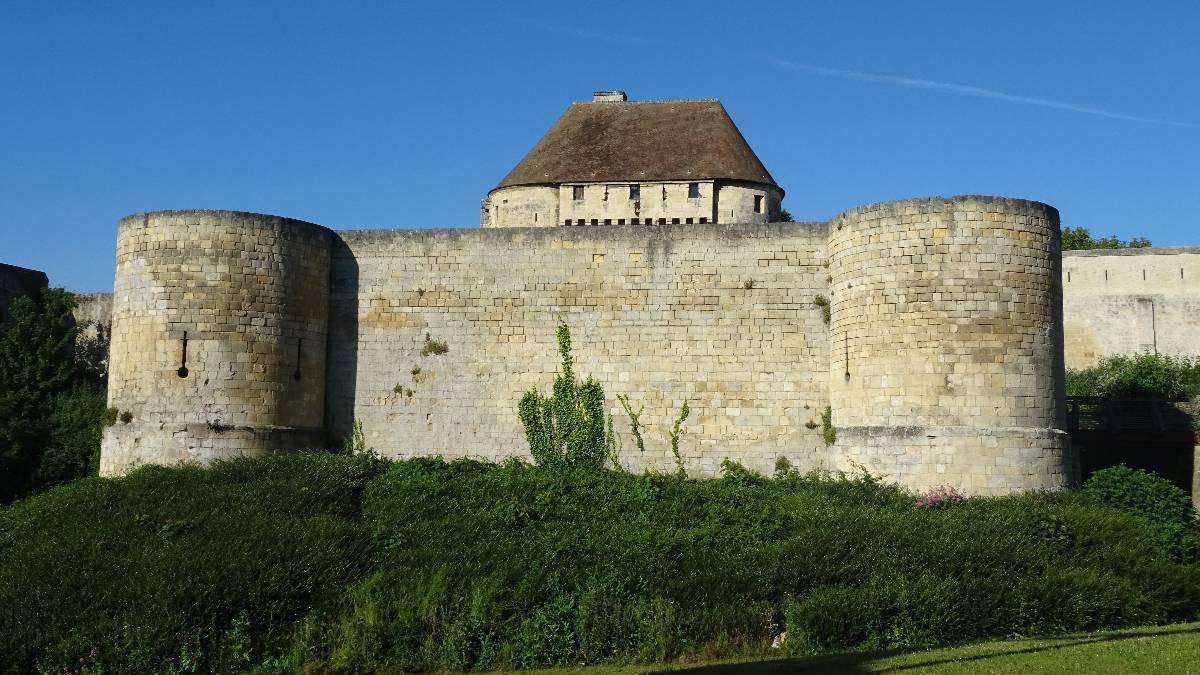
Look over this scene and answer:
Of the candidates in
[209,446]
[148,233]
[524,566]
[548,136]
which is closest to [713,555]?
[524,566]

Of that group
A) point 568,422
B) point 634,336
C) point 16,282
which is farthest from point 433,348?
point 16,282

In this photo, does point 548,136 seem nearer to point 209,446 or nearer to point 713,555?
point 209,446

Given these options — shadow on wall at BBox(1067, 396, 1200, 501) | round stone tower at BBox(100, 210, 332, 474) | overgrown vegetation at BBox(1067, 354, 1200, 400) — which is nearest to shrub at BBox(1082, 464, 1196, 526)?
shadow on wall at BBox(1067, 396, 1200, 501)

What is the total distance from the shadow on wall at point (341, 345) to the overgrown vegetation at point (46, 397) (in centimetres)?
416

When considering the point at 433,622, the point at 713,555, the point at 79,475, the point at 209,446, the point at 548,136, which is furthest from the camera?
the point at 548,136

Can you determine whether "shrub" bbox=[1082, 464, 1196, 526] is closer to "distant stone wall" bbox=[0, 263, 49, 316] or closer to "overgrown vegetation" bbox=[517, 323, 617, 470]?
"overgrown vegetation" bbox=[517, 323, 617, 470]

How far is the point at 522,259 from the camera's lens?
20391 millimetres

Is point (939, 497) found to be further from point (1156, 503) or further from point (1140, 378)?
point (1140, 378)

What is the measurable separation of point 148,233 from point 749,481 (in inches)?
401

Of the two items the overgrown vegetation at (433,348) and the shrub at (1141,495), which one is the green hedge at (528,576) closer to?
the shrub at (1141,495)

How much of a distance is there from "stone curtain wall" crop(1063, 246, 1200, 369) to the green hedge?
14.6 m

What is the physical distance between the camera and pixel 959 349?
17.5 m

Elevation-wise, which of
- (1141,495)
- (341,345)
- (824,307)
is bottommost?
(1141,495)

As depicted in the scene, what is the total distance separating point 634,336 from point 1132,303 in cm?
1676
